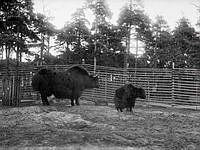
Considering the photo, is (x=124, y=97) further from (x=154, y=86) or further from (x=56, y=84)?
(x=154, y=86)

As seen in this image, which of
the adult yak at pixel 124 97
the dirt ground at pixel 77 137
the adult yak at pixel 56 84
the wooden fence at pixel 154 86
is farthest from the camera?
the wooden fence at pixel 154 86

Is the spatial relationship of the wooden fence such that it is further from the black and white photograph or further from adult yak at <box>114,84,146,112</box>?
adult yak at <box>114,84,146,112</box>

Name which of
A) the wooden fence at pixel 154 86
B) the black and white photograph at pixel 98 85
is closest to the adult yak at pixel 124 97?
the black and white photograph at pixel 98 85

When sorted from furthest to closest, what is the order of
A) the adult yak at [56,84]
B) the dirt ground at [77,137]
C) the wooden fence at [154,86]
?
the wooden fence at [154,86], the adult yak at [56,84], the dirt ground at [77,137]

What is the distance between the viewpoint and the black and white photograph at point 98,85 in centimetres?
690

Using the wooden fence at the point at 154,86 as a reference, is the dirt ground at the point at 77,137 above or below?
below

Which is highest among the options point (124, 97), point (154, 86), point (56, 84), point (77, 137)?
point (56, 84)

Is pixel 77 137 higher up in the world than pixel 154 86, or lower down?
lower down

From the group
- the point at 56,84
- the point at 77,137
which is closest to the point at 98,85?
the point at 56,84

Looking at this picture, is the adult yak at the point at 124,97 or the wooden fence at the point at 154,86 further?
the wooden fence at the point at 154,86

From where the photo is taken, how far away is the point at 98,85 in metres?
16.5

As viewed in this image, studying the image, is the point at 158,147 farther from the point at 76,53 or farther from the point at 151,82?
the point at 76,53

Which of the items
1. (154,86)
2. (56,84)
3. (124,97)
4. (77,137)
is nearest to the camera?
(77,137)

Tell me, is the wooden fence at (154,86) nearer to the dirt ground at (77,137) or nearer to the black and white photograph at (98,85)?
the black and white photograph at (98,85)
